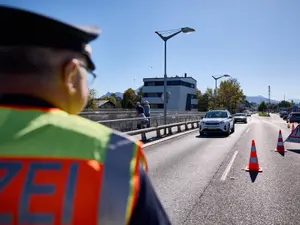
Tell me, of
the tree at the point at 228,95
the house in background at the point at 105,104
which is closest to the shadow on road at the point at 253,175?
the tree at the point at 228,95

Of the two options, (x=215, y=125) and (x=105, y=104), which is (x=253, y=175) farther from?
(x=105, y=104)

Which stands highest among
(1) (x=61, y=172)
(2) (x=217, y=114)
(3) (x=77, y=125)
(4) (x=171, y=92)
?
(4) (x=171, y=92)

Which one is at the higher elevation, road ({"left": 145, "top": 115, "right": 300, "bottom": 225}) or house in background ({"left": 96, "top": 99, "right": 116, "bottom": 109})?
house in background ({"left": 96, "top": 99, "right": 116, "bottom": 109})

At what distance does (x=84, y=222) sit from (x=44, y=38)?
719 millimetres

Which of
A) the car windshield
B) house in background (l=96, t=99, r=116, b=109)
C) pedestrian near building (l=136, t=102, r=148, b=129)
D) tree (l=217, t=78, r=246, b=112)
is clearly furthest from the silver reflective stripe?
house in background (l=96, t=99, r=116, b=109)

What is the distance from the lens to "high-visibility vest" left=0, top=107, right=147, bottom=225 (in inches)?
37.4

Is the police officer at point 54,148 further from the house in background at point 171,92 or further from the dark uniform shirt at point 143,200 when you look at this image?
the house in background at point 171,92

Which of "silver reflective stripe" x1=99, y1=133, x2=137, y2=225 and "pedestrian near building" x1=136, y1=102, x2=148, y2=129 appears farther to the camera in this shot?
"pedestrian near building" x1=136, y1=102, x2=148, y2=129

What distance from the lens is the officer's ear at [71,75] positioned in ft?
3.94

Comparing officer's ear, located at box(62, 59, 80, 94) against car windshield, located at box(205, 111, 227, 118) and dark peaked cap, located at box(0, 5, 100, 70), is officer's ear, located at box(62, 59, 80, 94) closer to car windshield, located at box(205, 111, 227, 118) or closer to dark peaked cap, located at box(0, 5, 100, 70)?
dark peaked cap, located at box(0, 5, 100, 70)

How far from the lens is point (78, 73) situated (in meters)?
1.25

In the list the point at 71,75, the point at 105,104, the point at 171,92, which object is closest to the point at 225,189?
the point at 71,75

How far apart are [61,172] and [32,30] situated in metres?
0.57

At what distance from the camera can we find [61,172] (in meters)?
0.99
